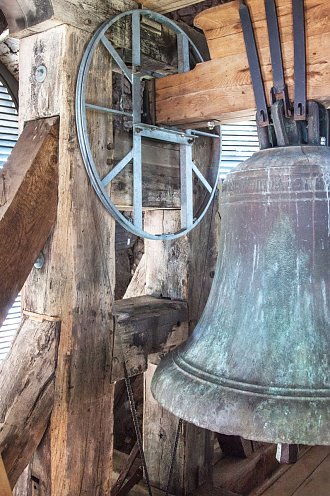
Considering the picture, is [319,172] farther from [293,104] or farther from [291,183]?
[293,104]

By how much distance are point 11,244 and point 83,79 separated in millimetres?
582

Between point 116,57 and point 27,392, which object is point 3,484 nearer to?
point 27,392

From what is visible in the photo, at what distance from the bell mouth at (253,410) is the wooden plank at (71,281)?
0.59 meters

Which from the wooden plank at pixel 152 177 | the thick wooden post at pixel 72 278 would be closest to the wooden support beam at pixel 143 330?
the thick wooden post at pixel 72 278

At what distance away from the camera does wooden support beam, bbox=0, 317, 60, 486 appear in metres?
1.60

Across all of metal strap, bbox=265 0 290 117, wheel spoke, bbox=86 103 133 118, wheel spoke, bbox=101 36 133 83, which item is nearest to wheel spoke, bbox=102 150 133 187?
wheel spoke, bbox=86 103 133 118

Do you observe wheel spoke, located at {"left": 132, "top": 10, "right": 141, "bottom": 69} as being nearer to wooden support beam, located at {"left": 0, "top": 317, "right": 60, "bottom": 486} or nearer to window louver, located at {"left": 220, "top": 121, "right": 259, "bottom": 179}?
wooden support beam, located at {"left": 0, "top": 317, "right": 60, "bottom": 486}

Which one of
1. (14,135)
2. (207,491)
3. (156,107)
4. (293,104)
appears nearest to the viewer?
(293,104)

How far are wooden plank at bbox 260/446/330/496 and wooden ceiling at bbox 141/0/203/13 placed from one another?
1.96m

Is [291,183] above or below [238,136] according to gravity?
below

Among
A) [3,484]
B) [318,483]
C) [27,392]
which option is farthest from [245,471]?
[3,484]

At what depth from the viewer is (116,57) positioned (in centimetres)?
185

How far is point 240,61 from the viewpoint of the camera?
1709mm

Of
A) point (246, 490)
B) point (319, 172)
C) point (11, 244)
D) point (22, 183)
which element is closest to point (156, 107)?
point (22, 183)
